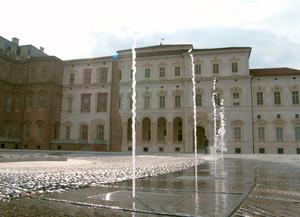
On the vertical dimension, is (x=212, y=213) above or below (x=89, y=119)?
below

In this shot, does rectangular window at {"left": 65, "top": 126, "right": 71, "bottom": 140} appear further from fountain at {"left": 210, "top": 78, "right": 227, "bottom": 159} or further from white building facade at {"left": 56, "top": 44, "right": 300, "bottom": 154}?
fountain at {"left": 210, "top": 78, "right": 227, "bottom": 159}

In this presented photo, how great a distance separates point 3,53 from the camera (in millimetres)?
38812

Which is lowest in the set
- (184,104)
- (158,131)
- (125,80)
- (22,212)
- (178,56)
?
(22,212)

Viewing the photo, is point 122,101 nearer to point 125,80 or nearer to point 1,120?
point 125,80

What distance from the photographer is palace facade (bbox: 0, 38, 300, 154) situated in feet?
107

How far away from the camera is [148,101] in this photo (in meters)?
36.7

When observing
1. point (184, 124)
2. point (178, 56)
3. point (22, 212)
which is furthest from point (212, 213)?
point (178, 56)

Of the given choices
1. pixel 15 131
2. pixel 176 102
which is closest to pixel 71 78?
pixel 15 131

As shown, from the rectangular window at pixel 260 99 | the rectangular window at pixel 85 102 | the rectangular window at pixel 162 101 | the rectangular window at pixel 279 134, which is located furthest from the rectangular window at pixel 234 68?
the rectangular window at pixel 85 102

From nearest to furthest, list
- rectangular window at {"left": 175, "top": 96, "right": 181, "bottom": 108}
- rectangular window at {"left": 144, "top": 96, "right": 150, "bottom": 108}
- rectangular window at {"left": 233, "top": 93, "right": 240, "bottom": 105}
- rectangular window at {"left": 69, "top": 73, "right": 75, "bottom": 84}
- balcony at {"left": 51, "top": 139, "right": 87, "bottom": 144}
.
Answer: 1. rectangular window at {"left": 233, "top": 93, "right": 240, "bottom": 105}
2. rectangular window at {"left": 175, "top": 96, "right": 181, "bottom": 108}
3. balcony at {"left": 51, "top": 139, "right": 87, "bottom": 144}
4. rectangular window at {"left": 144, "top": 96, "right": 150, "bottom": 108}
5. rectangular window at {"left": 69, "top": 73, "right": 75, "bottom": 84}

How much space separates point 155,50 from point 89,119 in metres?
14.1

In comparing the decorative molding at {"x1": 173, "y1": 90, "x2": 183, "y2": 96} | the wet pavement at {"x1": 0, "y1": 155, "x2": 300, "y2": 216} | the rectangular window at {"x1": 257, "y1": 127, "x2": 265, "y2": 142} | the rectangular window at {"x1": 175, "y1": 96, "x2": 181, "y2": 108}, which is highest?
the decorative molding at {"x1": 173, "y1": 90, "x2": 183, "y2": 96}

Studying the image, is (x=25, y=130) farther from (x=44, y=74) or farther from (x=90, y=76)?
(x=90, y=76)

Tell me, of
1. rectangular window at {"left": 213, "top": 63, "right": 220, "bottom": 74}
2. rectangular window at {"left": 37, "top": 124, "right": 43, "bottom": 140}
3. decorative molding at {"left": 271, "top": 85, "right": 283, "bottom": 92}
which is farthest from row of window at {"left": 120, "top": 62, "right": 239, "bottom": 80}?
rectangular window at {"left": 37, "top": 124, "right": 43, "bottom": 140}
